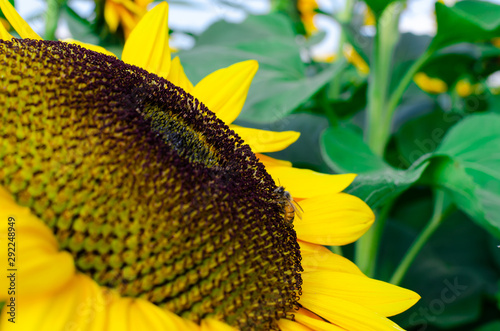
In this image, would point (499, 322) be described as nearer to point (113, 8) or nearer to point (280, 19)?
point (280, 19)

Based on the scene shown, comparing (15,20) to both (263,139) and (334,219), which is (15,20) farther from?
(334,219)

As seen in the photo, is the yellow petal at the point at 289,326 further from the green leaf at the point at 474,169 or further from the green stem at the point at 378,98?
the green stem at the point at 378,98

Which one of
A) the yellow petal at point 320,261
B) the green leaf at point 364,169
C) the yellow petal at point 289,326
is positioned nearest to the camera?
the yellow petal at point 289,326

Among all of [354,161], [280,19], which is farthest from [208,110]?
[280,19]

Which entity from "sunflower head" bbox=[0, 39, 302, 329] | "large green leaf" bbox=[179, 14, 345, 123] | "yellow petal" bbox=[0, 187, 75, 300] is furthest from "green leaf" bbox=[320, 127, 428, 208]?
"yellow petal" bbox=[0, 187, 75, 300]

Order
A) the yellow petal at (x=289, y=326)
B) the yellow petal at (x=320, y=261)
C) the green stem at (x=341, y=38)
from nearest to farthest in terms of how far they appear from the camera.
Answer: the yellow petal at (x=289, y=326) < the yellow petal at (x=320, y=261) < the green stem at (x=341, y=38)

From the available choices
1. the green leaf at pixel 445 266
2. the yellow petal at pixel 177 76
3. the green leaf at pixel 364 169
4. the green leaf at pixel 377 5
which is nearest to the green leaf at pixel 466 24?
the green leaf at pixel 377 5

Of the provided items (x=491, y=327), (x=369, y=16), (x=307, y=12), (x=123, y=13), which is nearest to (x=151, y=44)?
(x=123, y=13)

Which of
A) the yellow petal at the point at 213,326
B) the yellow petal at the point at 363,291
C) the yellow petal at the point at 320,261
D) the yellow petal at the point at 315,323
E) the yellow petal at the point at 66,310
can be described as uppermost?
the yellow petal at the point at 320,261
